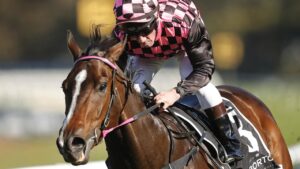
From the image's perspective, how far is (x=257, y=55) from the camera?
43.6ft

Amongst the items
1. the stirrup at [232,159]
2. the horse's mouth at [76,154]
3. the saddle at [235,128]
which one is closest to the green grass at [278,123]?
the saddle at [235,128]

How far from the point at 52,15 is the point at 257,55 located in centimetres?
316

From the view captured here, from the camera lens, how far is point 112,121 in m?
3.97

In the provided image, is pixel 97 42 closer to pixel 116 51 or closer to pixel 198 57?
pixel 116 51

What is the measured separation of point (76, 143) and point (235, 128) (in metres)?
1.51

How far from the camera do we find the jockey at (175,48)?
13.9 ft

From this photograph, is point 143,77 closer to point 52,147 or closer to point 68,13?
point 52,147

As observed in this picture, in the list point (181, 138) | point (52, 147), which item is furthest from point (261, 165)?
point (52, 147)

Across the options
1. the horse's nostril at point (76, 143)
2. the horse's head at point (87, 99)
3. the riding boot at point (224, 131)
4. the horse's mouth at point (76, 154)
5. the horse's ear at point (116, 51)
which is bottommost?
the riding boot at point (224, 131)

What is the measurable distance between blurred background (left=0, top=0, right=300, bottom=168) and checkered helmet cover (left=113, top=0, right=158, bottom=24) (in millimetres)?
4798

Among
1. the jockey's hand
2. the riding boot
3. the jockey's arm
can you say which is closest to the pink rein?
the jockey's hand

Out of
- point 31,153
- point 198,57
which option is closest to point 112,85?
point 198,57

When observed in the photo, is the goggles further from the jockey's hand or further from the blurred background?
the blurred background

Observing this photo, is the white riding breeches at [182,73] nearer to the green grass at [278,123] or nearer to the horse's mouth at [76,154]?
the horse's mouth at [76,154]
